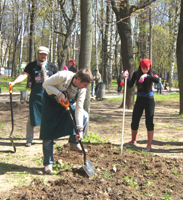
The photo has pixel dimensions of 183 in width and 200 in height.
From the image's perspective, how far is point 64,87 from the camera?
12.0ft

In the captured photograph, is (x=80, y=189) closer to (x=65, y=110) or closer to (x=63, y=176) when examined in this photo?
(x=63, y=176)

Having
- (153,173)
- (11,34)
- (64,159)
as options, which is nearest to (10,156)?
(64,159)

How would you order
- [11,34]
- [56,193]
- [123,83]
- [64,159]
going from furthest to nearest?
[11,34] < [123,83] < [64,159] < [56,193]

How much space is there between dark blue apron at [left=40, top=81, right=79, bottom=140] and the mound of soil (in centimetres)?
58

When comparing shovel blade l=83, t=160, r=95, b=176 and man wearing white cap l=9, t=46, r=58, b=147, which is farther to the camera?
man wearing white cap l=9, t=46, r=58, b=147

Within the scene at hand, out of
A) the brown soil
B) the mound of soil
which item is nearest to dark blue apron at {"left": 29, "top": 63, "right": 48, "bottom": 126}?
the brown soil

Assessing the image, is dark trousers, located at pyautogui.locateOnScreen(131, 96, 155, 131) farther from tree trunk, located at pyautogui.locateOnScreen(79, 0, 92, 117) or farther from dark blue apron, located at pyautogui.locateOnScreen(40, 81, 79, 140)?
dark blue apron, located at pyautogui.locateOnScreen(40, 81, 79, 140)

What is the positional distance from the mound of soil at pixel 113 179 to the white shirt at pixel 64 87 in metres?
0.80

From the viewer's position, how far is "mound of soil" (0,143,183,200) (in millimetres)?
3137

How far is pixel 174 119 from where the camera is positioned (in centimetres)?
898

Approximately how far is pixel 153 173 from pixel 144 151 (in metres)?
1.21

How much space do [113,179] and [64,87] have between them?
148 centimetres

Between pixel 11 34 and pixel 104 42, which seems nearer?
pixel 104 42

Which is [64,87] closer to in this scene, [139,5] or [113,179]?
[113,179]
